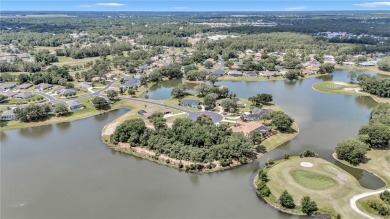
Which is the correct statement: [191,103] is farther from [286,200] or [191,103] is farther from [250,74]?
[250,74]

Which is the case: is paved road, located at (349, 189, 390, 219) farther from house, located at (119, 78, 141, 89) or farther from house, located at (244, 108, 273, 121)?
house, located at (119, 78, 141, 89)

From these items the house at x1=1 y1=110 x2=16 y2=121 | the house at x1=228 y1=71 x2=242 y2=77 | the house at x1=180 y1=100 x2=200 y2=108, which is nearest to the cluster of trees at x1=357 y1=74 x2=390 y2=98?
the house at x1=228 y1=71 x2=242 y2=77

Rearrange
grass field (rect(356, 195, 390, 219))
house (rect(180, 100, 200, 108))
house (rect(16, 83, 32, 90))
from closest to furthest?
1. grass field (rect(356, 195, 390, 219))
2. house (rect(180, 100, 200, 108))
3. house (rect(16, 83, 32, 90))

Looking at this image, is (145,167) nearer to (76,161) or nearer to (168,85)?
(76,161)

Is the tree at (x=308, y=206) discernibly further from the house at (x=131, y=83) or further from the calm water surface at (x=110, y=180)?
the house at (x=131, y=83)

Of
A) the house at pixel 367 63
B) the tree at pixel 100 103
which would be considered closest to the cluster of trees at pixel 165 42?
the house at pixel 367 63

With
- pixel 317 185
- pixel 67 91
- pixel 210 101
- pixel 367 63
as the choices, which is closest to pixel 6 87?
pixel 67 91
